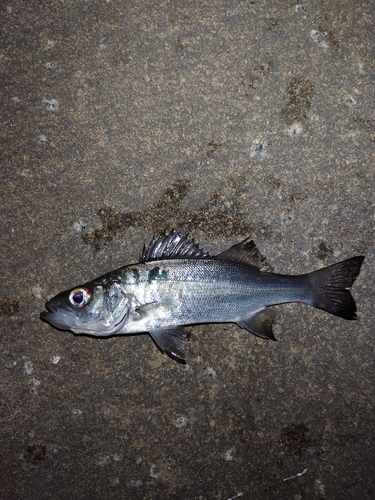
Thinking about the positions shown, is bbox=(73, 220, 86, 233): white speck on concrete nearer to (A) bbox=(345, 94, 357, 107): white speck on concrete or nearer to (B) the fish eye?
(B) the fish eye

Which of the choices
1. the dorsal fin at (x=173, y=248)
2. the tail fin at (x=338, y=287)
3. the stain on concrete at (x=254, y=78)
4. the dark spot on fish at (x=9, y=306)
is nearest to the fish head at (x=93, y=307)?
the dorsal fin at (x=173, y=248)

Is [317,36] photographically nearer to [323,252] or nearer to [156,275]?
[323,252]

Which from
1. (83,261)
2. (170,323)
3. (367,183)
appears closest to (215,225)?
(170,323)

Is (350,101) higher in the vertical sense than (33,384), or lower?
higher

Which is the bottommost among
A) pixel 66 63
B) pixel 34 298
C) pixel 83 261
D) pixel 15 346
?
pixel 15 346

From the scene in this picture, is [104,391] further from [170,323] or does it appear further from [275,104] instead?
[275,104]

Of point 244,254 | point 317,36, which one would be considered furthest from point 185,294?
point 317,36
